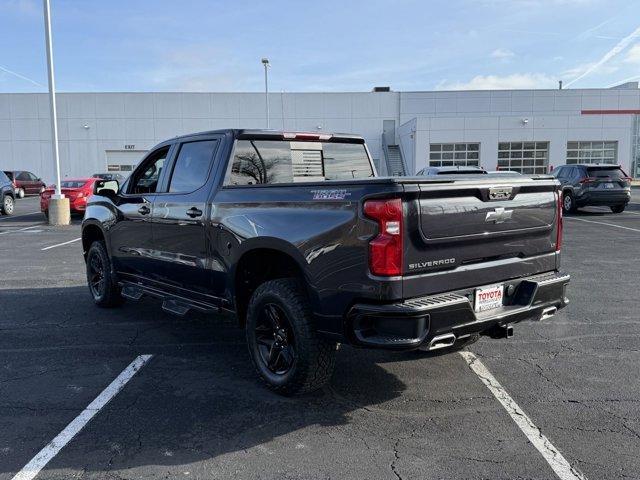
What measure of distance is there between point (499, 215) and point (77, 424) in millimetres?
3213

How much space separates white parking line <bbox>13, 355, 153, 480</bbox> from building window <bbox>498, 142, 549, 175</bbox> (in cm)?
3681

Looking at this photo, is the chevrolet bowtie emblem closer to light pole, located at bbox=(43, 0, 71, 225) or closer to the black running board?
the black running board

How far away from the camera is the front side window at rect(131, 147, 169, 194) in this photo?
5.68 metres

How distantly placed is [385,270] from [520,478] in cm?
136

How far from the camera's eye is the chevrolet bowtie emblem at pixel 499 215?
3754 mm

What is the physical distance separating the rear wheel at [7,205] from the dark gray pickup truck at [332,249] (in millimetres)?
17409

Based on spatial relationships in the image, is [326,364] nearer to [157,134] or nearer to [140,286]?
[140,286]

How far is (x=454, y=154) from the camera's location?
1507 inches

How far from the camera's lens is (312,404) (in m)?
4.00

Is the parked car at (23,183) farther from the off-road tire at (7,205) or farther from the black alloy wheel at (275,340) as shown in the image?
the black alloy wheel at (275,340)

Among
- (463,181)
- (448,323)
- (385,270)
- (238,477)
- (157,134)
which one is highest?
(157,134)

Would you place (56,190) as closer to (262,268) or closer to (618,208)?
(262,268)

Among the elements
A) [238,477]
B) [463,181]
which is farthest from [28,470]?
[463,181]

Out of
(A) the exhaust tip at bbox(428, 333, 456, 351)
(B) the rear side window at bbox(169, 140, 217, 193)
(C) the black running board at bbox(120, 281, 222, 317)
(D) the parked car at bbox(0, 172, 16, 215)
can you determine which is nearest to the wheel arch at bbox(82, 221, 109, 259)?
(C) the black running board at bbox(120, 281, 222, 317)
